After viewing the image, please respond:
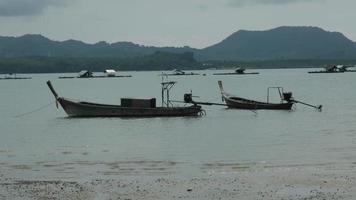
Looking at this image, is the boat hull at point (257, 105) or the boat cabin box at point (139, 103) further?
the boat hull at point (257, 105)

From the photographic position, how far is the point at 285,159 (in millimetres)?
33719

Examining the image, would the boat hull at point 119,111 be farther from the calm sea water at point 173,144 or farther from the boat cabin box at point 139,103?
the calm sea water at point 173,144

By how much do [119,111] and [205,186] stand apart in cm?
4025

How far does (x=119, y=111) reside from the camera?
64688 millimetres

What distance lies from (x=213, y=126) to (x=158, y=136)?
30.7ft

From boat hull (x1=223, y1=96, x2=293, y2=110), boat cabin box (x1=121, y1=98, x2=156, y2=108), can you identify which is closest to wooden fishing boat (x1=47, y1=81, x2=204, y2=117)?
boat cabin box (x1=121, y1=98, x2=156, y2=108)

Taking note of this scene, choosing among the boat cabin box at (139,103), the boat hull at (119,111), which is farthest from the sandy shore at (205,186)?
the boat cabin box at (139,103)

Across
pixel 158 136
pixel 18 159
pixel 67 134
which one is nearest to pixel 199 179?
pixel 18 159

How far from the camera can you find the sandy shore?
2295 centimetres

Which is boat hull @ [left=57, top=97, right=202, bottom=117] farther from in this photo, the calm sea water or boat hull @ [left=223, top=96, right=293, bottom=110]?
boat hull @ [left=223, top=96, right=293, bottom=110]

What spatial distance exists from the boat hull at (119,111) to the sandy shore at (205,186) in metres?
34.8

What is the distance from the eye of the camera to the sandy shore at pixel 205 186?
23.0 m

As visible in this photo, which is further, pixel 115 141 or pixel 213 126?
pixel 213 126

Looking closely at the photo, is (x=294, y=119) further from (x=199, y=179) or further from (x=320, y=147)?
(x=199, y=179)
